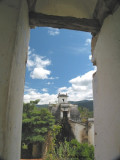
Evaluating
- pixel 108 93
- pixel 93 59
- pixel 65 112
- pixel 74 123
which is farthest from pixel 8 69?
pixel 65 112

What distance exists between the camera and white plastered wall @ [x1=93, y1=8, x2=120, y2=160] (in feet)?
4.09

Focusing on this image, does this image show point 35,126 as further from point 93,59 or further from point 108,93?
point 108,93

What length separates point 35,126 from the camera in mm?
10102

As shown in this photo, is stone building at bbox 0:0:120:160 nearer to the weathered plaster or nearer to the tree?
the weathered plaster

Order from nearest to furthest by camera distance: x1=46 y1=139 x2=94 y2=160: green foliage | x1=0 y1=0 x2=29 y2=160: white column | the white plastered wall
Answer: x1=0 y1=0 x2=29 y2=160: white column
the white plastered wall
x1=46 y1=139 x2=94 y2=160: green foliage

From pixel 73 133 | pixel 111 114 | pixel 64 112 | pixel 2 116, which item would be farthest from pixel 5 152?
pixel 64 112

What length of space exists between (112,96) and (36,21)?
133cm

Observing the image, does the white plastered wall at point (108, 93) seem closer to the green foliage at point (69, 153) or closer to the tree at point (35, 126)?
the green foliage at point (69, 153)

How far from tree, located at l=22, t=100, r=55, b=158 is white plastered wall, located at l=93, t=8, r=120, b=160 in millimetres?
8953

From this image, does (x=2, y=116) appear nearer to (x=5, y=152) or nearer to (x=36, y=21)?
(x=5, y=152)

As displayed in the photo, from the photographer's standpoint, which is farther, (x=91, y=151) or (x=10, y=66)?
(x=91, y=151)

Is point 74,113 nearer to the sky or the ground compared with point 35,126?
nearer to the sky

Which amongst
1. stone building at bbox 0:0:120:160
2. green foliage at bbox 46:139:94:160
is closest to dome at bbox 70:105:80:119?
green foliage at bbox 46:139:94:160

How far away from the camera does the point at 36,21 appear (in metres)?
1.75
